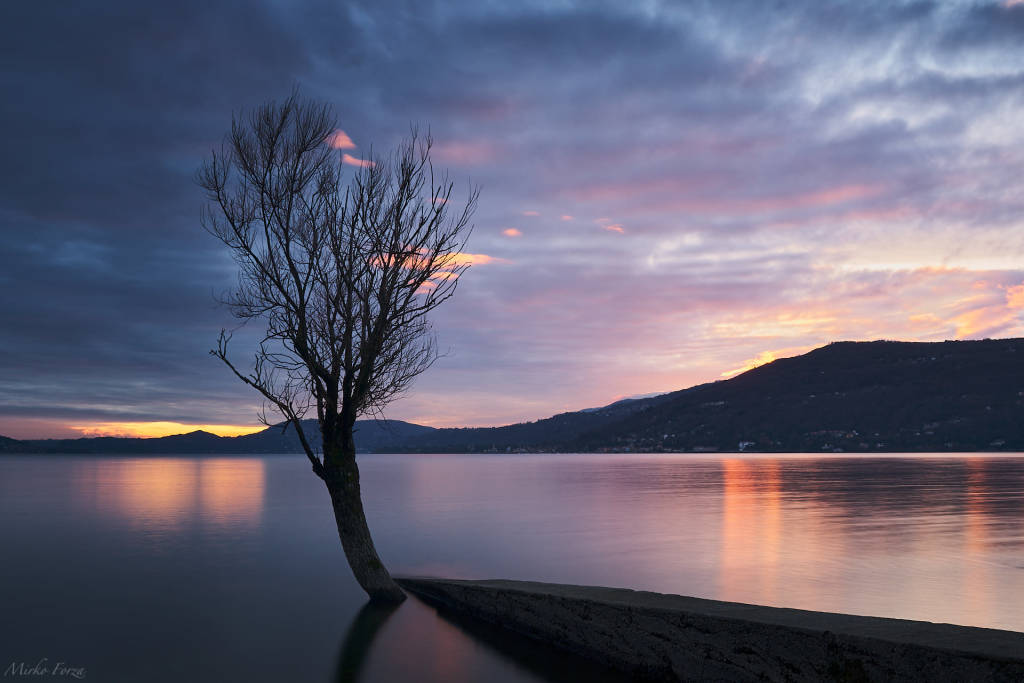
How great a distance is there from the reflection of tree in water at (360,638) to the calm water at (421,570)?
6 centimetres

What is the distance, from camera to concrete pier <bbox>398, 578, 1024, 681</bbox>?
7988 millimetres

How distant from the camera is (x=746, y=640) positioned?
31.5 ft

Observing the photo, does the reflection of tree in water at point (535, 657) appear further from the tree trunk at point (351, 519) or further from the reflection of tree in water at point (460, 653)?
the tree trunk at point (351, 519)

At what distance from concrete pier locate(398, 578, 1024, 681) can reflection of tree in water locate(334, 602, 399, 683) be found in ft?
10.2

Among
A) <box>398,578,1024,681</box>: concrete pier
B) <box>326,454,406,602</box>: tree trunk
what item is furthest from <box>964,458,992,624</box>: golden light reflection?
<box>326,454,406,602</box>: tree trunk

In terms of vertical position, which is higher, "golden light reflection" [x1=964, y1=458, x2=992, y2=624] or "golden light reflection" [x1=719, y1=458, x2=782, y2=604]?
"golden light reflection" [x1=964, y1=458, x2=992, y2=624]

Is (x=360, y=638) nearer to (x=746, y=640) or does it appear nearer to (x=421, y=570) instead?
(x=746, y=640)

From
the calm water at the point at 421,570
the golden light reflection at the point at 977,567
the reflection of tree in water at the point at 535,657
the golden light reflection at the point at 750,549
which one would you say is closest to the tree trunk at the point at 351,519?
the calm water at the point at 421,570

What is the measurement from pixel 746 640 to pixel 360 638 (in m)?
8.55

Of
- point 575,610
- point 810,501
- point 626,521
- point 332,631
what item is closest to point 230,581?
point 332,631

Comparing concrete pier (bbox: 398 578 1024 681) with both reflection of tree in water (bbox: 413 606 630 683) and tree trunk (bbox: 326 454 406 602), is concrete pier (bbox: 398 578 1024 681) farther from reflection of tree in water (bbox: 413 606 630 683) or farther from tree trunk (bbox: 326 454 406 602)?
tree trunk (bbox: 326 454 406 602)

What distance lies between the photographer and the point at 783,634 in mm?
9266

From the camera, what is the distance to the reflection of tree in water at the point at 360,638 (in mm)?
12836

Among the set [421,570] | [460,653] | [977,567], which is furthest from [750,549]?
[460,653]
